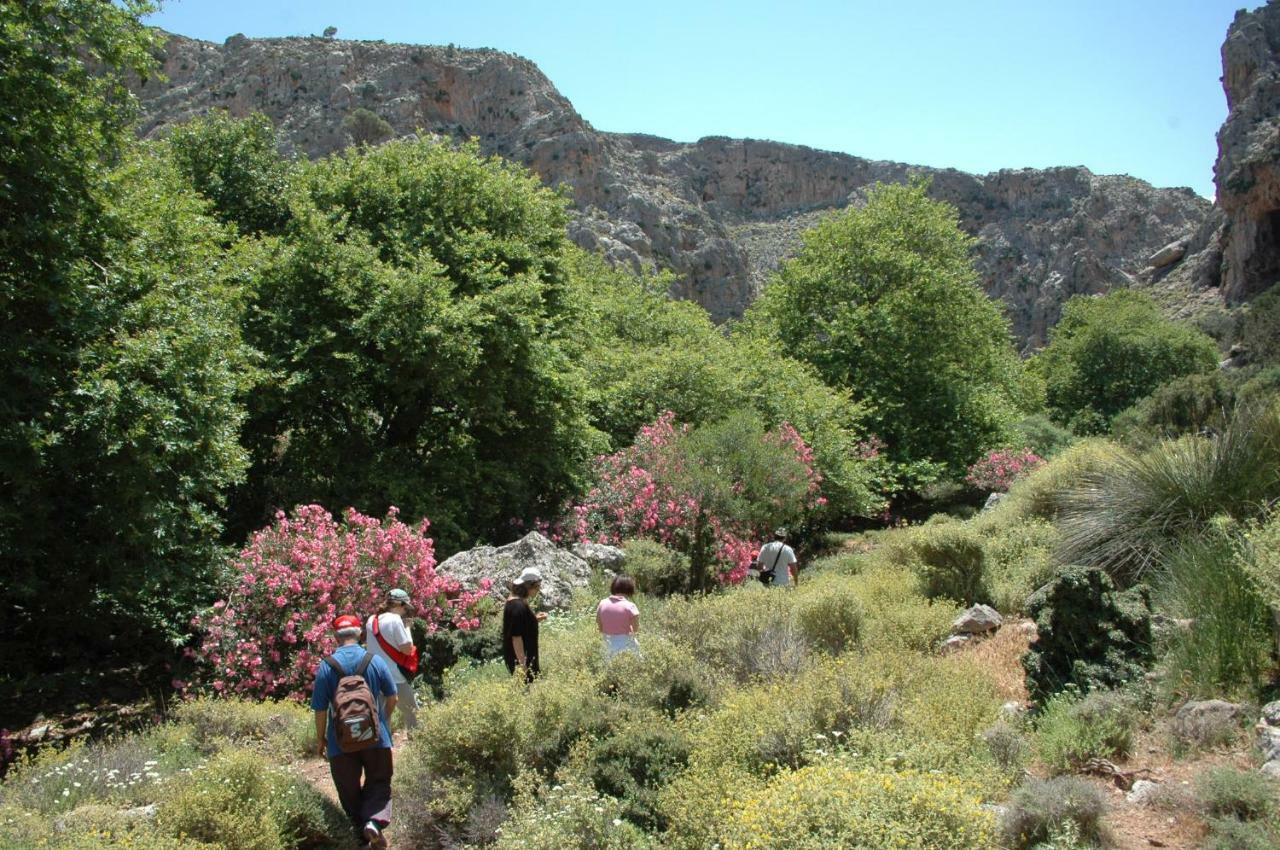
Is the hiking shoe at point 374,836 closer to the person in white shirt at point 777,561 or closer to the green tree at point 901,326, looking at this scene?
the person in white shirt at point 777,561

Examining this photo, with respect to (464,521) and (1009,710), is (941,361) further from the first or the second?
(1009,710)

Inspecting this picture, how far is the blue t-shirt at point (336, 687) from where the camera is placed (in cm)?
545

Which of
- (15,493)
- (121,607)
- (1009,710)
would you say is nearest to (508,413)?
(121,607)

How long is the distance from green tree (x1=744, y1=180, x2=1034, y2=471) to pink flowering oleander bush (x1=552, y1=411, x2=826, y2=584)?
8.11 m

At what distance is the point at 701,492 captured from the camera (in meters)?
13.6

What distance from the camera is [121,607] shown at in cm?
948

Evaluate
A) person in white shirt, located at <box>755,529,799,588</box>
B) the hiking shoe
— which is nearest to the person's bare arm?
the hiking shoe

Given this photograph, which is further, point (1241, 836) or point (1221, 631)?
point (1221, 631)

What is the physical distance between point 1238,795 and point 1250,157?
60.5m

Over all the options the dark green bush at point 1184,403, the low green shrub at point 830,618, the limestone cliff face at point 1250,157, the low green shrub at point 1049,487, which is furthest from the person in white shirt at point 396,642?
the limestone cliff face at point 1250,157

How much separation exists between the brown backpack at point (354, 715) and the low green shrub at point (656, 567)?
6.26 m

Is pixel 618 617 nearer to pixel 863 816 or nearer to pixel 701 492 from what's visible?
pixel 863 816

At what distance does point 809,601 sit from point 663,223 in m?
63.9

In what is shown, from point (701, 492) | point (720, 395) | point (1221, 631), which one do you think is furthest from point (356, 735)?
point (720, 395)
